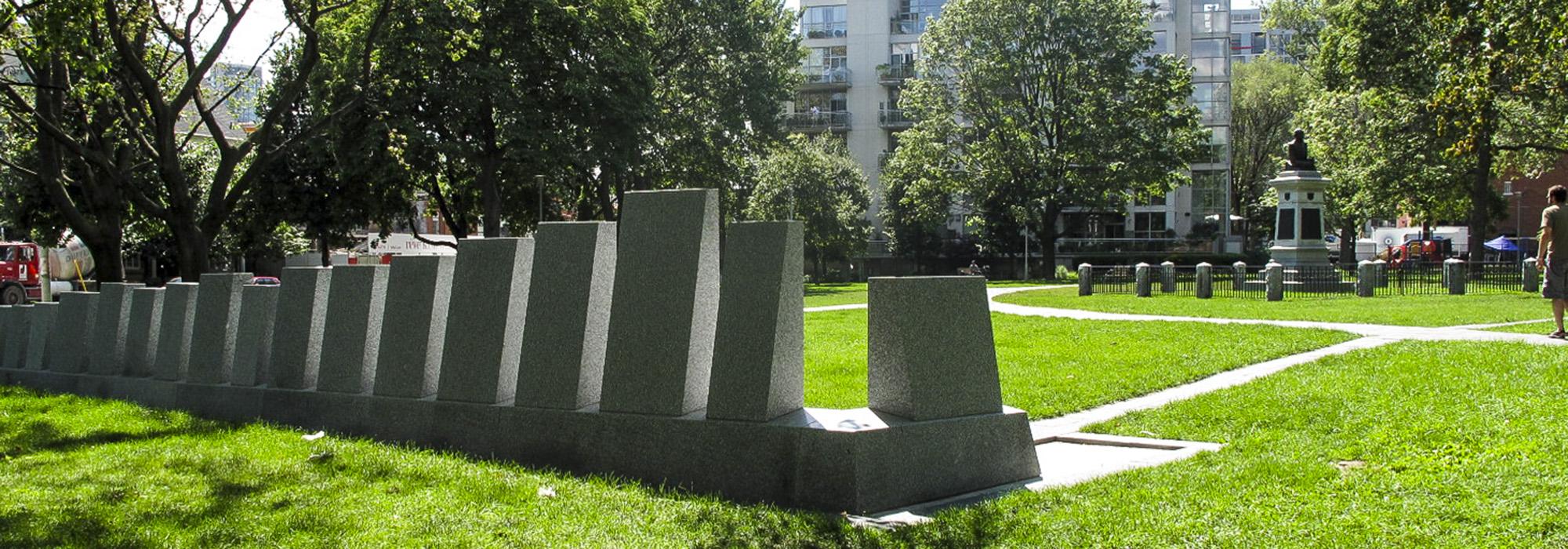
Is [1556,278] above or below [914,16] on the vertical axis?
below

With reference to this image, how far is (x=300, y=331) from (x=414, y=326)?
153 centimetres

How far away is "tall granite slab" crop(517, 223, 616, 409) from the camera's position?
6.36 m

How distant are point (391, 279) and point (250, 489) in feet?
7.28

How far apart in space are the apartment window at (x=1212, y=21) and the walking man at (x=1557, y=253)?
1976 inches

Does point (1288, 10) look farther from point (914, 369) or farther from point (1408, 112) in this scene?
point (914, 369)

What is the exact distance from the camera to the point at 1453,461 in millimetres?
5289

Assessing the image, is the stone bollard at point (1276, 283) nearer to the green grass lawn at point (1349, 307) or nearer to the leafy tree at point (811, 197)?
the green grass lawn at point (1349, 307)

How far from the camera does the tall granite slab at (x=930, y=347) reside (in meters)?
5.49

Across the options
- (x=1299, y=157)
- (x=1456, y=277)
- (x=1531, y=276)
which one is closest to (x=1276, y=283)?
(x=1456, y=277)

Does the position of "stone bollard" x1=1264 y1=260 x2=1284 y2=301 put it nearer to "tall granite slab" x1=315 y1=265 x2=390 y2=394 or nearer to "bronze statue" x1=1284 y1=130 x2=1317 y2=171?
"bronze statue" x1=1284 y1=130 x2=1317 y2=171

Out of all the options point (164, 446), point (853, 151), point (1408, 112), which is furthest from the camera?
point (853, 151)

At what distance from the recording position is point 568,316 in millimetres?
6391

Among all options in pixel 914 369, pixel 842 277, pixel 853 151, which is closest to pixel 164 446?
pixel 914 369

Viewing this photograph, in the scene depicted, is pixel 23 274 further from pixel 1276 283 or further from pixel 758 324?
pixel 758 324
